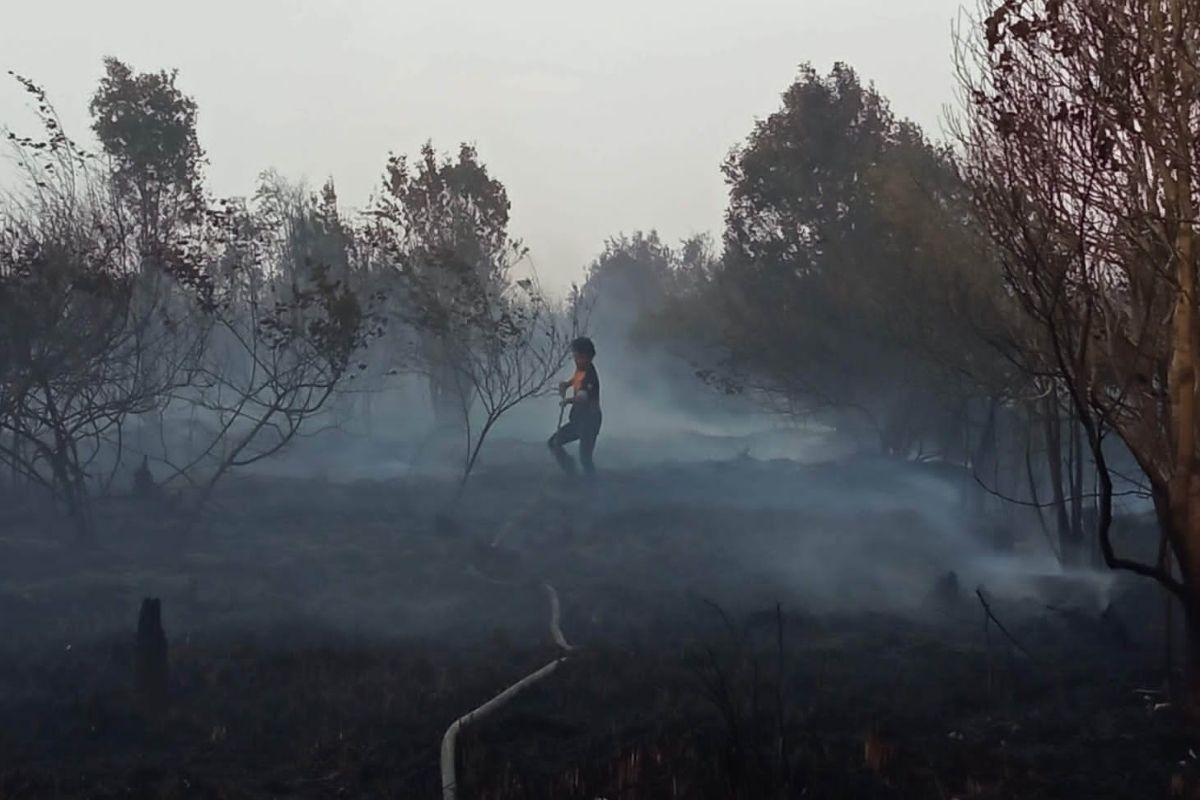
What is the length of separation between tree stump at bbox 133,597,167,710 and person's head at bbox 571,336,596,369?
9.72 m

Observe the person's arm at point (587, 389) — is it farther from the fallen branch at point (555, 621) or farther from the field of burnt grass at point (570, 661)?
the fallen branch at point (555, 621)

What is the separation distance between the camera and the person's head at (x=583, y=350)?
58.2 ft

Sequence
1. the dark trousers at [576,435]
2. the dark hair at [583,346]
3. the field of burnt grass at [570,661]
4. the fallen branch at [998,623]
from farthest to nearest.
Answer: the dark trousers at [576,435] < the dark hair at [583,346] < the fallen branch at [998,623] < the field of burnt grass at [570,661]

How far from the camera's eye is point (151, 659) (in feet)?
28.1

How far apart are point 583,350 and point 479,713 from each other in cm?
1063

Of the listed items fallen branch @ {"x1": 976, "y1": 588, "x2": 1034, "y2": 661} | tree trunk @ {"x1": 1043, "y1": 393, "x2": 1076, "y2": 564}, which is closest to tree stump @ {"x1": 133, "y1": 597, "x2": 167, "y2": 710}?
fallen branch @ {"x1": 976, "y1": 588, "x2": 1034, "y2": 661}

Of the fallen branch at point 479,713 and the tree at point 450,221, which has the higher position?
the tree at point 450,221

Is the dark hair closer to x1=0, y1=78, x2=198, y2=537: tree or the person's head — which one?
the person's head

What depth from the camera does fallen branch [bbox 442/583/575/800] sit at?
6.15m

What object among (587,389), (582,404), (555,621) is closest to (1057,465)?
(555,621)

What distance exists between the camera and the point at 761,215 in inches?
1019

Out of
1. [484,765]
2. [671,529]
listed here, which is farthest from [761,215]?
[484,765]

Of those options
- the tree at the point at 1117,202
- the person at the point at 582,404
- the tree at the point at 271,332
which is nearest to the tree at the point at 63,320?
the tree at the point at 271,332

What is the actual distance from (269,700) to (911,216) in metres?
13.0
